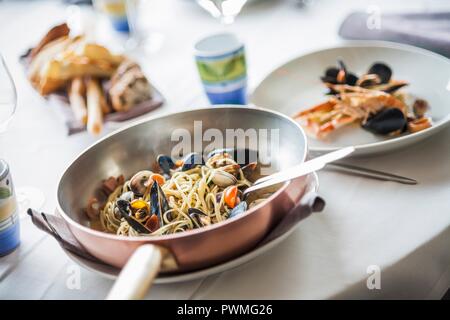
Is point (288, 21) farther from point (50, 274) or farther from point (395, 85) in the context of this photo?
point (50, 274)

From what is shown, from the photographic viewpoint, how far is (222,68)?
3.51ft

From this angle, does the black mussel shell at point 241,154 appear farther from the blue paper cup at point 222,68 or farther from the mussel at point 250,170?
the blue paper cup at point 222,68

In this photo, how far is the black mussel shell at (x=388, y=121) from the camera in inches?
35.4

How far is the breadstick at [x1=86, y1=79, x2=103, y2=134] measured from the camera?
109 centimetres

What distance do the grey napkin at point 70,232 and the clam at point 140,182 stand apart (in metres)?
0.12

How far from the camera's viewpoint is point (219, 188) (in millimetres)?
782

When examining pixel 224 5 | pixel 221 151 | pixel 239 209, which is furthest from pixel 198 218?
pixel 224 5

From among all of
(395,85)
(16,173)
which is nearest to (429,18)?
(395,85)

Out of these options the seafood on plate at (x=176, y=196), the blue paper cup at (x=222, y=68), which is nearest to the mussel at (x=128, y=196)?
the seafood on plate at (x=176, y=196)

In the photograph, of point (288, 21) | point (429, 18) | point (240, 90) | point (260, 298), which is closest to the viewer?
point (260, 298)

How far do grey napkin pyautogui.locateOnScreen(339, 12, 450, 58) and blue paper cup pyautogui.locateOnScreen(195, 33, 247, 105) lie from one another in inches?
13.4

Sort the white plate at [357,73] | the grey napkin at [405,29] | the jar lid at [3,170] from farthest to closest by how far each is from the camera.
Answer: the grey napkin at [405,29] → the white plate at [357,73] → the jar lid at [3,170]

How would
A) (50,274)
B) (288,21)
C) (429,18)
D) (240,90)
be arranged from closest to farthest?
(50,274)
(240,90)
(429,18)
(288,21)

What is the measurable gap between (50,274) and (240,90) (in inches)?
21.1
